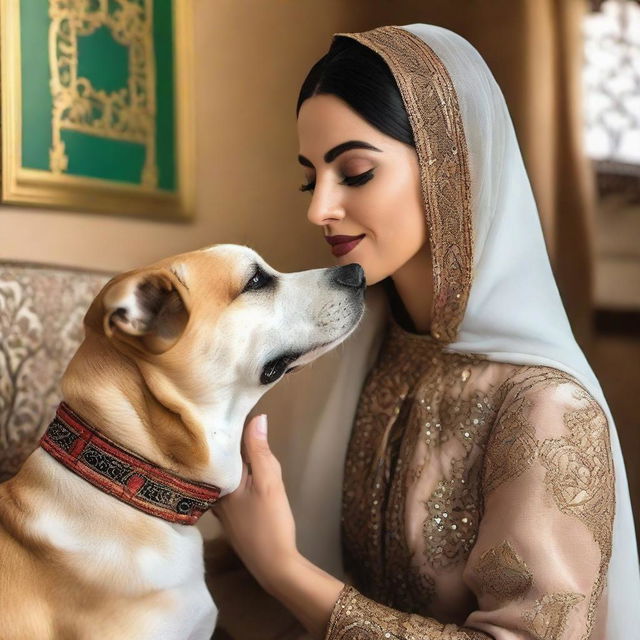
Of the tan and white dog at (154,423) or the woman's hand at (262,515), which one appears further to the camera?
the woman's hand at (262,515)

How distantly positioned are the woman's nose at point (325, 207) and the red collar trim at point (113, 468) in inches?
16.6

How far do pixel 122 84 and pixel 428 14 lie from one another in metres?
0.68

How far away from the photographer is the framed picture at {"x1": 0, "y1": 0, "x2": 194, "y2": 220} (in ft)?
4.84

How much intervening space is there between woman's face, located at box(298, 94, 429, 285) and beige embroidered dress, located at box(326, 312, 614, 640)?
0.18m

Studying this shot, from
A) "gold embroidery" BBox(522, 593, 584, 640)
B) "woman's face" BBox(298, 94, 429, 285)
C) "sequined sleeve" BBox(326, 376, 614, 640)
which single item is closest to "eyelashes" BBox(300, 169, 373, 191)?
"woman's face" BBox(298, 94, 429, 285)

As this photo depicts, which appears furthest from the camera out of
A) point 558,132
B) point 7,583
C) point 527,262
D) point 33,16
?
point 558,132

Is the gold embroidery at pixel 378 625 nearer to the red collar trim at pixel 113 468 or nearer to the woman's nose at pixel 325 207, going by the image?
the red collar trim at pixel 113 468

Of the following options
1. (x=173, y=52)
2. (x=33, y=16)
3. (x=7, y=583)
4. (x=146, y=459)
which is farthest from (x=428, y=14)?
(x=7, y=583)

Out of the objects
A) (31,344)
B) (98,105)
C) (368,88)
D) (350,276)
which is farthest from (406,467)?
(98,105)

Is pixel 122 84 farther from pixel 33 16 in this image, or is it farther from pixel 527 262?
pixel 527 262

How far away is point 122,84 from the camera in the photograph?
1.64 m

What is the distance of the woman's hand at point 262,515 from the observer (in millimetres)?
1080

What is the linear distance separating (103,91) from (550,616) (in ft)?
4.08

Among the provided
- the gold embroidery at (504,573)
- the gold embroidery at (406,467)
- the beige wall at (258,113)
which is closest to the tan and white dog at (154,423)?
the gold embroidery at (406,467)
